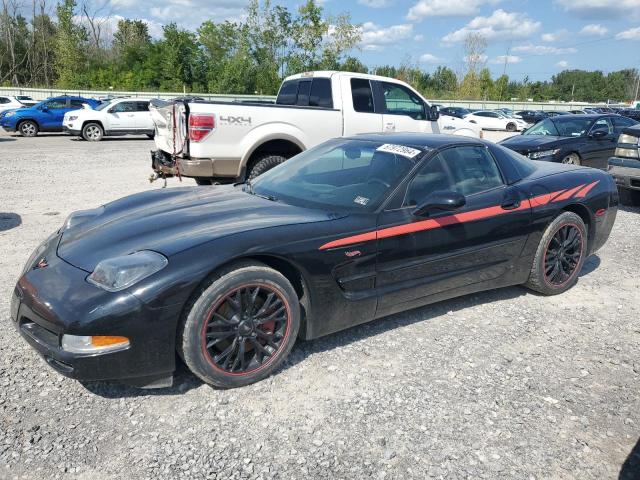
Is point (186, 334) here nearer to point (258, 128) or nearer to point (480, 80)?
point (258, 128)

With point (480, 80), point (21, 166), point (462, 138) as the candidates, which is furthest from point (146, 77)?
point (462, 138)

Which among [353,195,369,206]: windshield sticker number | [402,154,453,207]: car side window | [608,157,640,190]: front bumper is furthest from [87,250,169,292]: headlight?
[608,157,640,190]: front bumper

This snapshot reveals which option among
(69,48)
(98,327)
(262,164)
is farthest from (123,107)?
(69,48)

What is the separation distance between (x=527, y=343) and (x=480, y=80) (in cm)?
6308

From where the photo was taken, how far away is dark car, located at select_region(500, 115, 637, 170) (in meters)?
10.2

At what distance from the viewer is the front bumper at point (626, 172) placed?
7.94 metres

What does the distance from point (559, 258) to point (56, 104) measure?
828 inches

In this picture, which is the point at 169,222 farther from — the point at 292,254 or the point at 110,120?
the point at 110,120

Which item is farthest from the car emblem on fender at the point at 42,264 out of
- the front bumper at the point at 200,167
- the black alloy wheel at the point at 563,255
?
the front bumper at the point at 200,167

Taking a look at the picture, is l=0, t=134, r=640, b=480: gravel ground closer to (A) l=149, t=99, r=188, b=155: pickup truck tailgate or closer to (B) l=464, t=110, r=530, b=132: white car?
(A) l=149, t=99, r=188, b=155: pickup truck tailgate

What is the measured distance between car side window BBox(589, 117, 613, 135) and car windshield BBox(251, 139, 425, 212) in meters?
8.27

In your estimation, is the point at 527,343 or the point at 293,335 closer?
the point at 293,335

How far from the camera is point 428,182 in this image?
3.87 m

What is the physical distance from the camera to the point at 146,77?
140 ft
